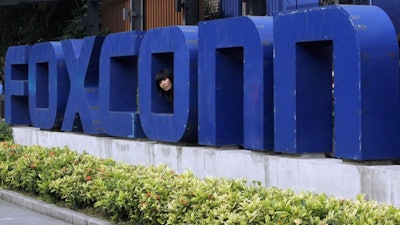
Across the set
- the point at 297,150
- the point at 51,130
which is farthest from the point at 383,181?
the point at 51,130

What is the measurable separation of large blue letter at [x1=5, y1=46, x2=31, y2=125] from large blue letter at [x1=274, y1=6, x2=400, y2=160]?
31.9ft

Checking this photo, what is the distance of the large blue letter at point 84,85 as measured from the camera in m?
16.4

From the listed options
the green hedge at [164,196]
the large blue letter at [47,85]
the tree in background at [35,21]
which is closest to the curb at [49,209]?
the green hedge at [164,196]

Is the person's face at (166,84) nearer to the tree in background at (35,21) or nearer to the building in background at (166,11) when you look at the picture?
the building in background at (166,11)

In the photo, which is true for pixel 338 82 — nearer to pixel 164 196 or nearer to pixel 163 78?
pixel 164 196

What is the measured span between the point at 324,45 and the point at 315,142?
118cm

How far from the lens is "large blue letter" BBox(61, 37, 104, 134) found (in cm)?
1639

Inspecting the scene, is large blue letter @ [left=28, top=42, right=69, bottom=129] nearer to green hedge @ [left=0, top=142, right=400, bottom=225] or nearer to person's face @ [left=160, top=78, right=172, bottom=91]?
green hedge @ [left=0, top=142, right=400, bottom=225]

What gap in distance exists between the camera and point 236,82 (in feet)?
41.9

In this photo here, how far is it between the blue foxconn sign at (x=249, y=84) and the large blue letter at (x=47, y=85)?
0.04m

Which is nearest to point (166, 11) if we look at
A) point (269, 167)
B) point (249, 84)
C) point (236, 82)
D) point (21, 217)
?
point (236, 82)

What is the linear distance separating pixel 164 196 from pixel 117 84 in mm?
6026

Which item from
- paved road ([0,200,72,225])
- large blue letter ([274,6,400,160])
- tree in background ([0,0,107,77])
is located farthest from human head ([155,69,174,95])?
tree in background ([0,0,107,77])

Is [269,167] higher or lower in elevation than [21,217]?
higher
